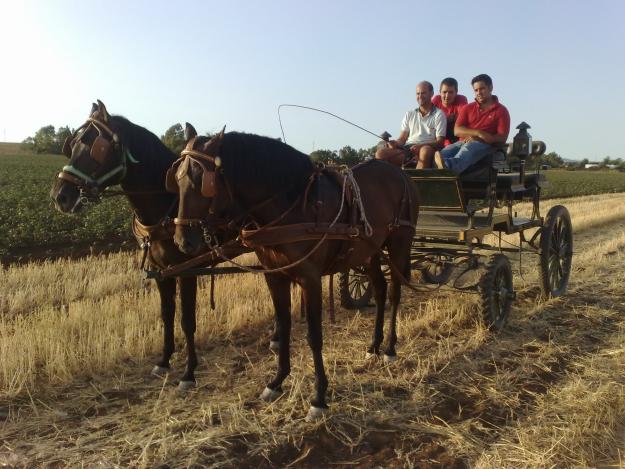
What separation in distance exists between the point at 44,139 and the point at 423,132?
278ft

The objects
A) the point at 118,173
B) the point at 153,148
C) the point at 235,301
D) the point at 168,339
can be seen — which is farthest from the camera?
the point at 235,301

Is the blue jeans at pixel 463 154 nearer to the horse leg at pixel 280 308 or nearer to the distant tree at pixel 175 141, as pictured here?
the horse leg at pixel 280 308

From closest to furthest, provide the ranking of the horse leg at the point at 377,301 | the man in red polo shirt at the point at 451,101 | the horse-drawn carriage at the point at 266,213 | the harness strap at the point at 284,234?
the horse-drawn carriage at the point at 266,213, the harness strap at the point at 284,234, the horse leg at the point at 377,301, the man in red polo shirt at the point at 451,101

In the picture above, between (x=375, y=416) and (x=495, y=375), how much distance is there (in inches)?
52.4

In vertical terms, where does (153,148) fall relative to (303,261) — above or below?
above

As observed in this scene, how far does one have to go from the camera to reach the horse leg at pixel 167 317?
171 inches

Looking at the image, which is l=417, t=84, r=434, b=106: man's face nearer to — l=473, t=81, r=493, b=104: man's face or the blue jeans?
l=473, t=81, r=493, b=104: man's face

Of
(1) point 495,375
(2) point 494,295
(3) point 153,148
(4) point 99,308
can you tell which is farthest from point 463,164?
(4) point 99,308

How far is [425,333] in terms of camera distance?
5.41 metres

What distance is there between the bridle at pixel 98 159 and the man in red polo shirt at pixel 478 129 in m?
3.50

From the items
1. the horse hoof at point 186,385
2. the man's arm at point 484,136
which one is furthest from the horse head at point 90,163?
the man's arm at point 484,136

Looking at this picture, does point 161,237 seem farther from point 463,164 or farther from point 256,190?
point 463,164

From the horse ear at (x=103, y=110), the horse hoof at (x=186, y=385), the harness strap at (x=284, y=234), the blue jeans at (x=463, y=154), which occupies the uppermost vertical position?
the horse ear at (x=103, y=110)

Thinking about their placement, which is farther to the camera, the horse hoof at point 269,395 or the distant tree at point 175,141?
the distant tree at point 175,141
